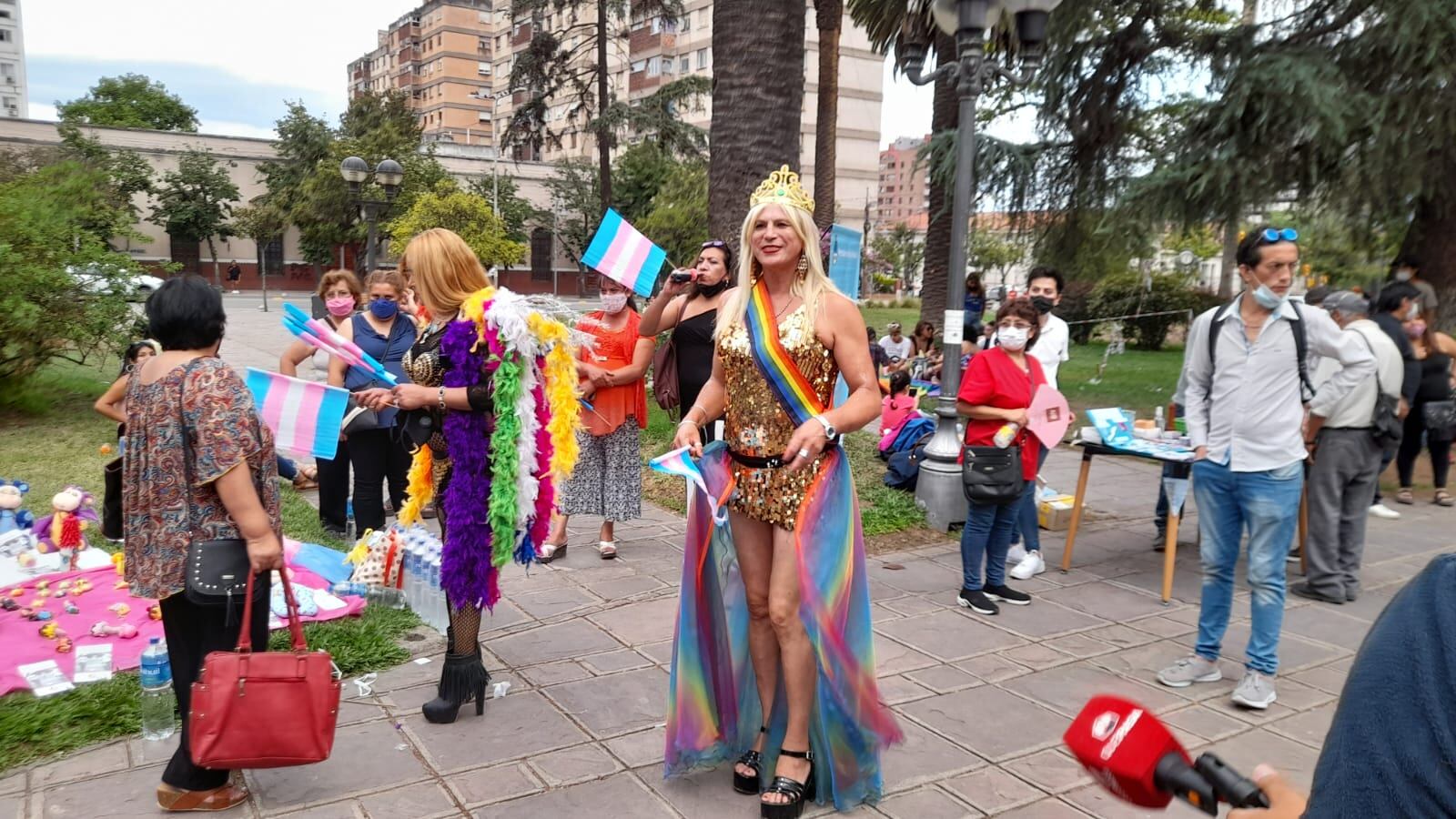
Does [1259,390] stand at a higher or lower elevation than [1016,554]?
higher

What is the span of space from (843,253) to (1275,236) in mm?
3010

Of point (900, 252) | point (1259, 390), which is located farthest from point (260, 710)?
point (900, 252)

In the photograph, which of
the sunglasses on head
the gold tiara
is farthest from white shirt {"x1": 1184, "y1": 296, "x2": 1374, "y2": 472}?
the gold tiara

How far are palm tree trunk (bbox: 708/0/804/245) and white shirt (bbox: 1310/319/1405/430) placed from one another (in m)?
4.27

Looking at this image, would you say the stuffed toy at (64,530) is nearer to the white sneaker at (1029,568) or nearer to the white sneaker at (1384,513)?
the white sneaker at (1029,568)

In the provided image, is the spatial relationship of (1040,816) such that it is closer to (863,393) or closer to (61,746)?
(863,393)

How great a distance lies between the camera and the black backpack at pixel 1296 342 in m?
4.33

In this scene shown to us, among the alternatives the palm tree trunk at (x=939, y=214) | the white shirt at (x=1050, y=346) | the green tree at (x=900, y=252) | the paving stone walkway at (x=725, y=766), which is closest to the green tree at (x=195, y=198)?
the green tree at (x=900, y=252)

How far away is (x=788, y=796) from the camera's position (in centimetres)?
329

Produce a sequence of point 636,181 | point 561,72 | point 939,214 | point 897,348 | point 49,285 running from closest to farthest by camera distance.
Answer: point 49,285, point 939,214, point 897,348, point 561,72, point 636,181

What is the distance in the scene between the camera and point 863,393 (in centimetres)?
330

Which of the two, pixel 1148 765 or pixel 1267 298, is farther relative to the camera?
pixel 1267 298

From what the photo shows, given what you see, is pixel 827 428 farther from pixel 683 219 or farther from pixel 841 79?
pixel 841 79

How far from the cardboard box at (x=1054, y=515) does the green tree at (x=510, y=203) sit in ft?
150
